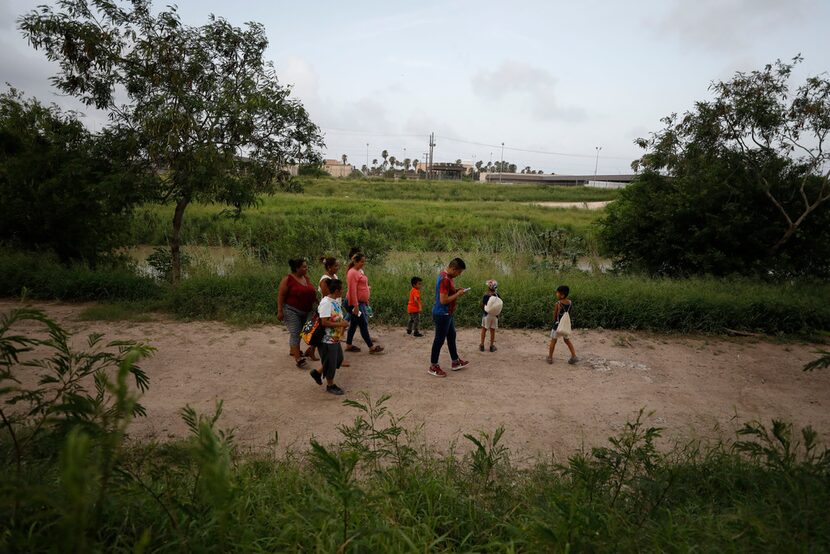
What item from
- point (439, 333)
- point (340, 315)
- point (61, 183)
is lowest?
point (439, 333)

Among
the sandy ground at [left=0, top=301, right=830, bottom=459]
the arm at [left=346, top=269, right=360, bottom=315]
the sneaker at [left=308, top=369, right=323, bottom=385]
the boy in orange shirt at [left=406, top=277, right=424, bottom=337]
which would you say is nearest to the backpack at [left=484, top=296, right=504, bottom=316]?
the sandy ground at [left=0, top=301, right=830, bottom=459]

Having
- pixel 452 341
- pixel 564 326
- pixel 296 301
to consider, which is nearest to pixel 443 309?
pixel 452 341

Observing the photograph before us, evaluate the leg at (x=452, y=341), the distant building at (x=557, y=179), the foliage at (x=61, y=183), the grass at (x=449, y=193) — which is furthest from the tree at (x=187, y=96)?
the distant building at (x=557, y=179)

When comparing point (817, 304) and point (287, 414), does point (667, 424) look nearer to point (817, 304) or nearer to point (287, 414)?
point (287, 414)

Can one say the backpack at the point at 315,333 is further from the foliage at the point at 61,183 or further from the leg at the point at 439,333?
the foliage at the point at 61,183

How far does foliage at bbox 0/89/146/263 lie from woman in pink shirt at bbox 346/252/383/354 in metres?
4.56

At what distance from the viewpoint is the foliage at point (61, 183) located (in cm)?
884

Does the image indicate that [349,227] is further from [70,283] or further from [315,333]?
[315,333]

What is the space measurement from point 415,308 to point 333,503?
5.34 meters

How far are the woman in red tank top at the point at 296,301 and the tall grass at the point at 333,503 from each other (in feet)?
10.1

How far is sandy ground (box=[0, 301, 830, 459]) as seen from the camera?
5.23 m

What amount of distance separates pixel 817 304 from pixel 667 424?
6.14 metres

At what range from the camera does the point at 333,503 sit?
262 cm

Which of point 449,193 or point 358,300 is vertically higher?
point 449,193
